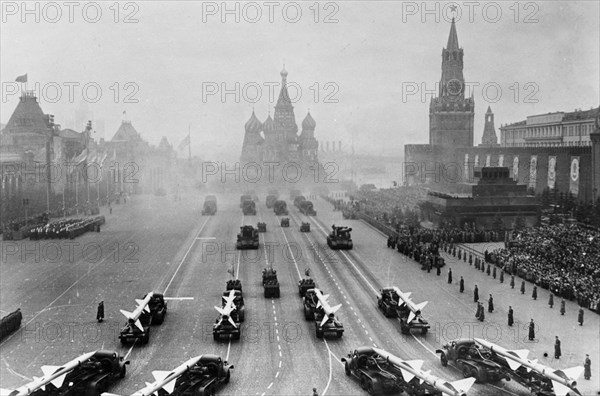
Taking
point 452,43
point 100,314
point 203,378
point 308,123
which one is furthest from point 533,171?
point 308,123

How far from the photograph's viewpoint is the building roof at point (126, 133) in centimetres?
16360

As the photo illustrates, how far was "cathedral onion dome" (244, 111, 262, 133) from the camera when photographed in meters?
160

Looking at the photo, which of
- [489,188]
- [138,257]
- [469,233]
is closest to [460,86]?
[489,188]

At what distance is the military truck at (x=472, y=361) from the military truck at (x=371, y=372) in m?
3.16

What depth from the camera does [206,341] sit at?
31.0m

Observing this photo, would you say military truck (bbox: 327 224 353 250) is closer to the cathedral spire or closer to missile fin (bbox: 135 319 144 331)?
missile fin (bbox: 135 319 144 331)

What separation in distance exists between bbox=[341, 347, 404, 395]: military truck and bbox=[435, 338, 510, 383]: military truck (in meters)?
3.16

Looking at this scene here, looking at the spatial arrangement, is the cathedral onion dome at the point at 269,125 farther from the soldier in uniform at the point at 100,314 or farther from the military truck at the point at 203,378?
the military truck at the point at 203,378

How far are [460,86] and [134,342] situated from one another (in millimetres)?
111614

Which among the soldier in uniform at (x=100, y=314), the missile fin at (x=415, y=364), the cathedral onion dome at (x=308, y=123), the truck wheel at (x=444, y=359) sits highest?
the cathedral onion dome at (x=308, y=123)

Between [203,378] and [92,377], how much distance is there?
167 inches

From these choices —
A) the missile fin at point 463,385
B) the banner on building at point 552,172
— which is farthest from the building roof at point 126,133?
the missile fin at point 463,385

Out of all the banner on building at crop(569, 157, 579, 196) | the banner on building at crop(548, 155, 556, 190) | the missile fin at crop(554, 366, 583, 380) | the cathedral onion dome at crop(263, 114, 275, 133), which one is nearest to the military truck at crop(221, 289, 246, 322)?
the missile fin at crop(554, 366, 583, 380)

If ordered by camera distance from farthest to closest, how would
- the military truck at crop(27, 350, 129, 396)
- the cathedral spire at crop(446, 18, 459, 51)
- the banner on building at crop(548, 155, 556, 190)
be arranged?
the cathedral spire at crop(446, 18, 459, 51) < the banner on building at crop(548, 155, 556, 190) < the military truck at crop(27, 350, 129, 396)
